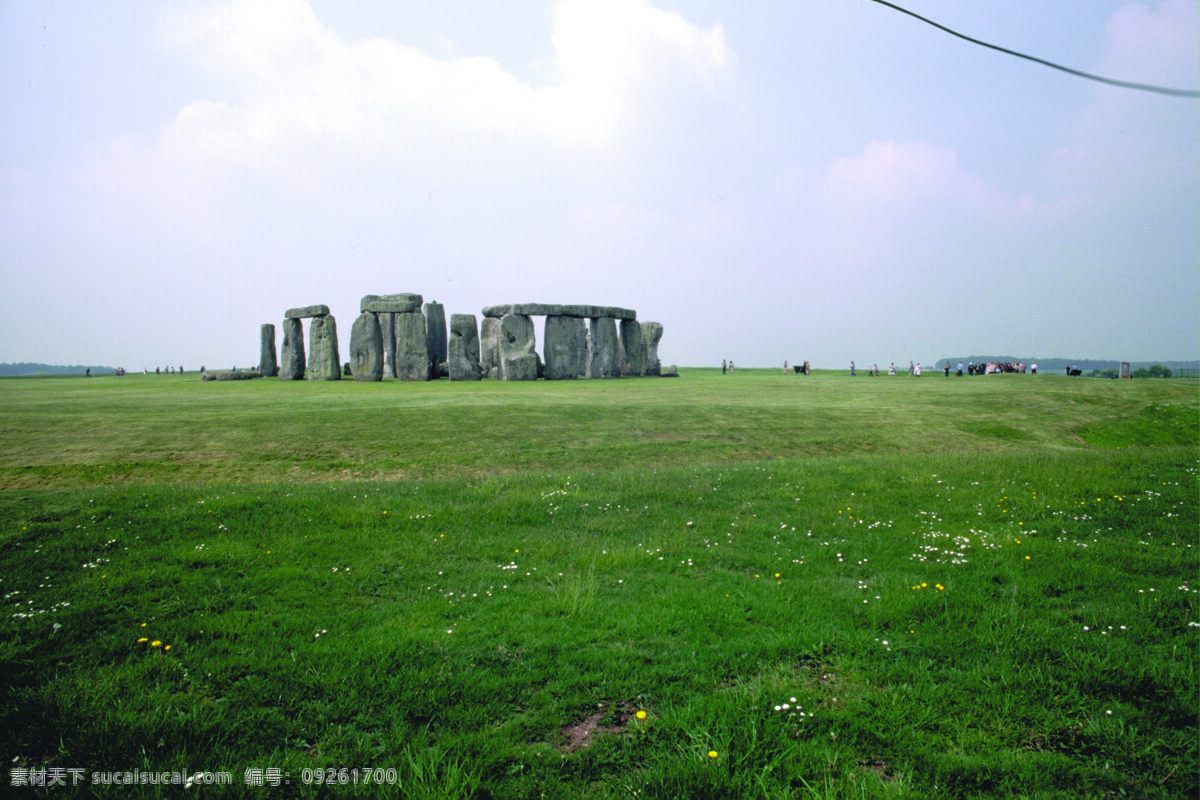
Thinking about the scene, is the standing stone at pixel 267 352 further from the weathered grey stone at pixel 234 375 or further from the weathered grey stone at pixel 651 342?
the weathered grey stone at pixel 651 342

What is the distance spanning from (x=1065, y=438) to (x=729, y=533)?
16.1 metres

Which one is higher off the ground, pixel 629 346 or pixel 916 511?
pixel 629 346

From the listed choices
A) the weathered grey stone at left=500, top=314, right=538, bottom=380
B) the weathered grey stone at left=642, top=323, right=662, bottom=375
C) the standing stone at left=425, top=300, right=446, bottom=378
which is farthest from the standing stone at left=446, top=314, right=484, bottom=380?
the weathered grey stone at left=642, top=323, right=662, bottom=375

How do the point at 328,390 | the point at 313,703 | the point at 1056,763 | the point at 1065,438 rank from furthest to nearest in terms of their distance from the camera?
the point at 328,390, the point at 1065,438, the point at 313,703, the point at 1056,763

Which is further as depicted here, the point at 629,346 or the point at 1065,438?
the point at 629,346

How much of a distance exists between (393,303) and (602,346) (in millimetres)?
11477

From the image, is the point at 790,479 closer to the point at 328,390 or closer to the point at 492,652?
the point at 492,652

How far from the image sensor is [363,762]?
3439 mm

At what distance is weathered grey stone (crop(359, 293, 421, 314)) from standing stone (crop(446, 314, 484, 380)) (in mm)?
2240

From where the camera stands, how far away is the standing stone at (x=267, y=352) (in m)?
38.2

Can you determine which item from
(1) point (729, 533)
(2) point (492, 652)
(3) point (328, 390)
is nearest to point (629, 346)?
(3) point (328, 390)

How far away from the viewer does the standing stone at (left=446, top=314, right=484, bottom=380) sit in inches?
1304

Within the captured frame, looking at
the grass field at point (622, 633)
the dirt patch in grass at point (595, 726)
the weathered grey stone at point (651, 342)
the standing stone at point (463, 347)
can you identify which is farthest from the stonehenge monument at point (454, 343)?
the dirt patch in grass at point (595, 726)

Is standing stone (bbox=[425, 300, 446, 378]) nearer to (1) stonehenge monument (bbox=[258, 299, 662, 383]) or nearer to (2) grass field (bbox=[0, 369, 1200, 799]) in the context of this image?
(1) stonehenge monument (bbox=[258, 299, 662, 383])
